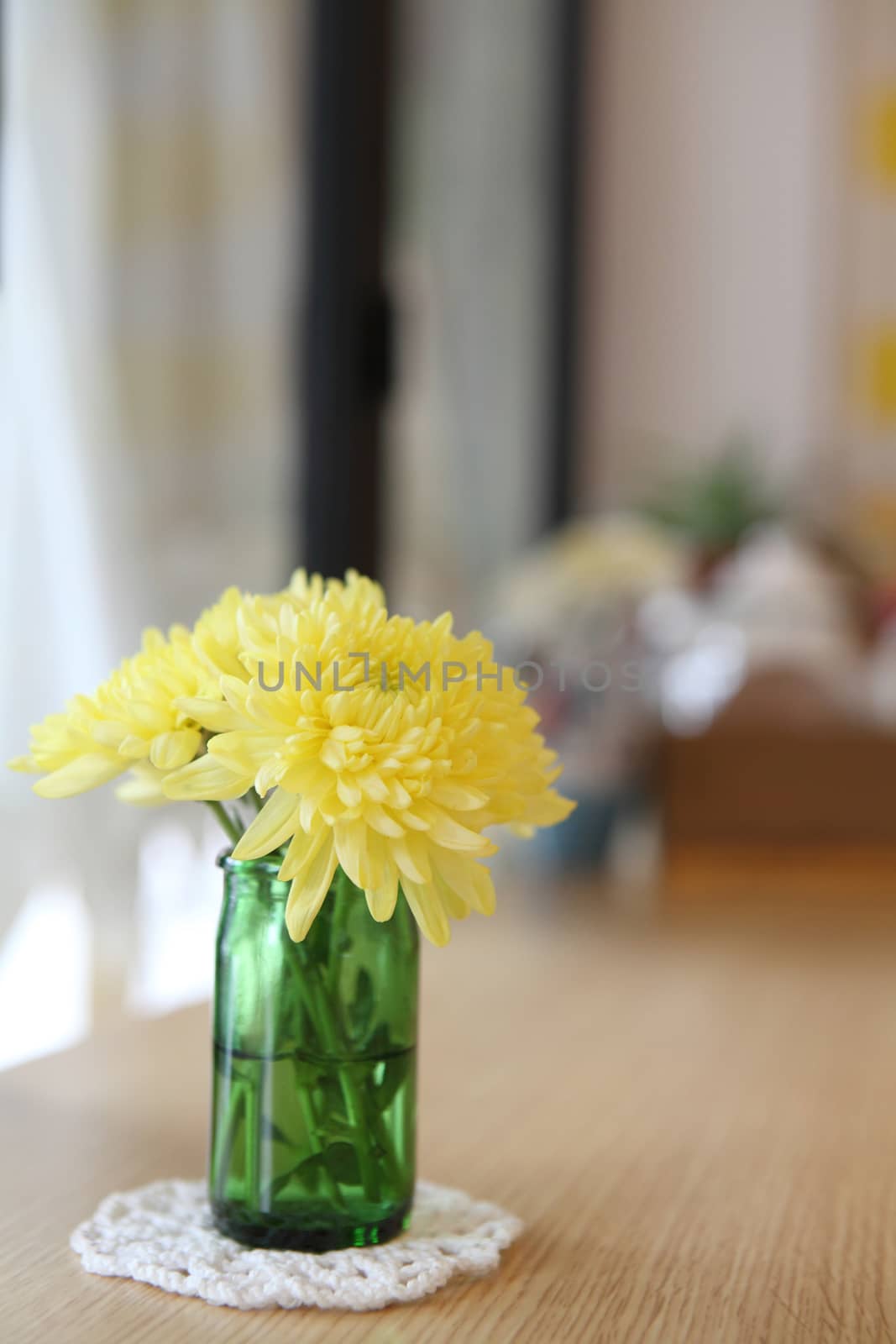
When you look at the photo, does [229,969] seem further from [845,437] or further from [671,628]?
[845,437]

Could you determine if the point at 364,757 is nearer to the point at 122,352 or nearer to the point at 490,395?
the point at 122,352

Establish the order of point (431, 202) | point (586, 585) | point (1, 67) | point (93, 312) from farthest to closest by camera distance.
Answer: point (431, 202)
point (586, 585)
point (93, 312)
point (1, 67)

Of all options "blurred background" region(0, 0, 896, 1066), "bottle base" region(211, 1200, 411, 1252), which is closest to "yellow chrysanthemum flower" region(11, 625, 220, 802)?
"bottle base" region(211, 1200, 411, 1252)

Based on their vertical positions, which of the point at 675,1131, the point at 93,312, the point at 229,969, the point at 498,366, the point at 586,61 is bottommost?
the point at 675,1131

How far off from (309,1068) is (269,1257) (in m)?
0.07

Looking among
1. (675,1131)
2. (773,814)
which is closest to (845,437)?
(773,814)

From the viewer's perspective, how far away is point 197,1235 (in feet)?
1.73

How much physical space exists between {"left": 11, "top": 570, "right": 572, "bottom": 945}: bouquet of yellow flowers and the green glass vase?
0.03 m

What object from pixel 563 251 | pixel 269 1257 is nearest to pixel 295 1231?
pixel 269 1257

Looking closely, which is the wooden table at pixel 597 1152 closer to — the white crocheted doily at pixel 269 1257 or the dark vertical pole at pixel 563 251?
the white crocheted doily at pixel 269 1257

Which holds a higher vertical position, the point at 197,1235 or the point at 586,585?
the point at 586,585

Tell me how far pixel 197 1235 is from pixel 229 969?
0.10 m

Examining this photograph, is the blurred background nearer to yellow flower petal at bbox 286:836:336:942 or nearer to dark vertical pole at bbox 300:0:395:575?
dark vertical pole at bbox 300:0:395:575

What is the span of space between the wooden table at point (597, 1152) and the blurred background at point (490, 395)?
0.28 m
